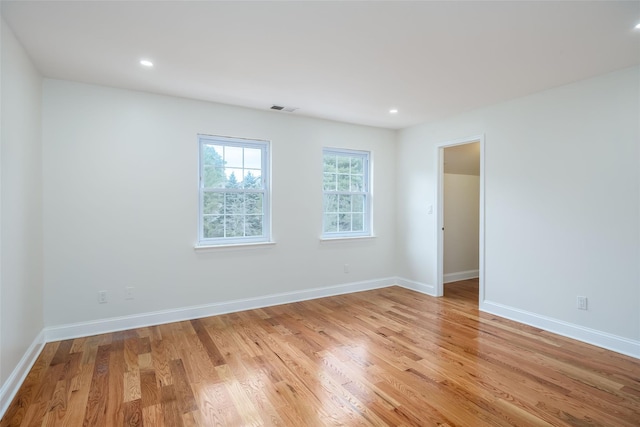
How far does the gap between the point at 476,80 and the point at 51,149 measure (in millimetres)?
4075

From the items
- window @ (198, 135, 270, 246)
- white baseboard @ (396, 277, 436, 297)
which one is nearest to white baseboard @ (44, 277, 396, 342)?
white baseboard @ (396, 277, 436, 297)

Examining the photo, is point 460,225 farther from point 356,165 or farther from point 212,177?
point 212,177

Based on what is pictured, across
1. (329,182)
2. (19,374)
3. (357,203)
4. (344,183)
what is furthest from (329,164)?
(19,374)

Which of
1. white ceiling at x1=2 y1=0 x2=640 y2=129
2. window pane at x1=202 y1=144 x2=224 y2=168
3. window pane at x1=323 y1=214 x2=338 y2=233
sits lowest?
window pane at x1=323 y1=214 x2=338 y2=233

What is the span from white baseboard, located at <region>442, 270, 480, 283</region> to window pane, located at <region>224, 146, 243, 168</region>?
3786 millimetres

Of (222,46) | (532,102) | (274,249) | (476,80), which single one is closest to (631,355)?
(532,102)

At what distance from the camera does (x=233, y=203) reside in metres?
3.99

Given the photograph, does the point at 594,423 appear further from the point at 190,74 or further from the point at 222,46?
the point at 190,74

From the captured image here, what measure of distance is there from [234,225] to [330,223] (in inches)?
55.7

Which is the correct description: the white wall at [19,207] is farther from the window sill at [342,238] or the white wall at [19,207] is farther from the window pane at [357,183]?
the window pane at [357,183]

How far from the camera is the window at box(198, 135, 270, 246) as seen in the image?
3834 millimetres

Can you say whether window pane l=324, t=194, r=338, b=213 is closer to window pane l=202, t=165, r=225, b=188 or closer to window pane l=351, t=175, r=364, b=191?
window pane l=351, t=175, r=364, b=191

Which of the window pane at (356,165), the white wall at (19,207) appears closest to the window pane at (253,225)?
the window pane at (356,165)

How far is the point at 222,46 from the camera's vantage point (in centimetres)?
244
